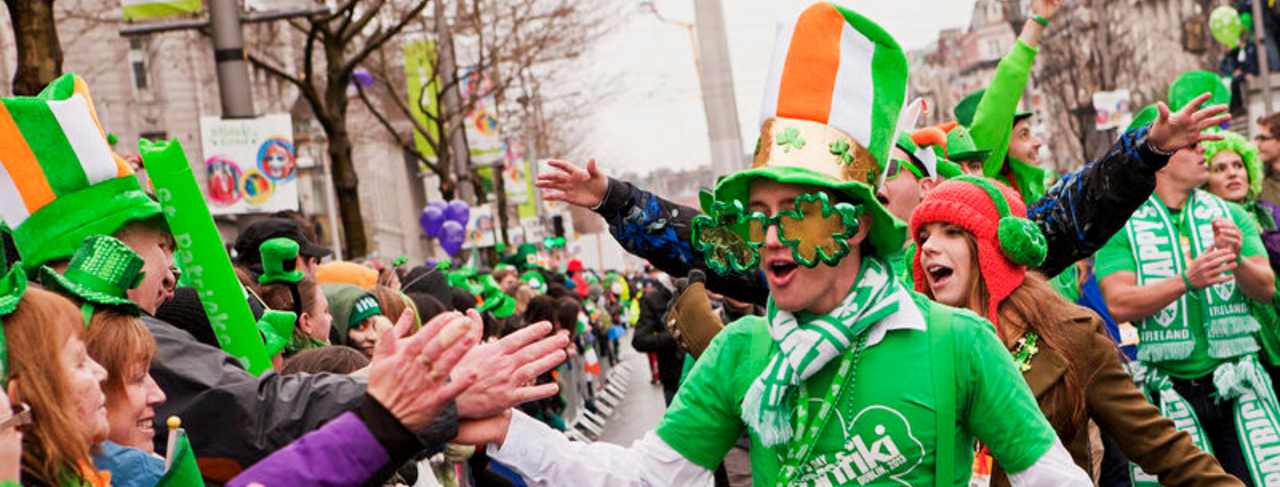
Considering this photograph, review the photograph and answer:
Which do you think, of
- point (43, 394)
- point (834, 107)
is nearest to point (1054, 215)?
point (834, 107)

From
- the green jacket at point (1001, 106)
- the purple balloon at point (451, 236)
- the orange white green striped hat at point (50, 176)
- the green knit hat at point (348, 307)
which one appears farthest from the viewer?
the purple balloon at point (451, 236)

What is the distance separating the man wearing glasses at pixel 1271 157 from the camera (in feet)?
31.6

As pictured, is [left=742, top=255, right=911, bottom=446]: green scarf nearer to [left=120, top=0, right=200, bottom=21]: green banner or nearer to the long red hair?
the long red hair

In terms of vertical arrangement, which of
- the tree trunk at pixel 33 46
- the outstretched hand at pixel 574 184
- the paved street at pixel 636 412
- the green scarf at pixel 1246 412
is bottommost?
the paved street at pixel 636 412

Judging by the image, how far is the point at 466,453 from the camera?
6652mm

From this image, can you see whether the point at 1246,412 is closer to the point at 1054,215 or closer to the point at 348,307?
the point at 1054,215

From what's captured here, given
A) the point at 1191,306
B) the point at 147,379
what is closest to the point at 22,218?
the point at 147,379

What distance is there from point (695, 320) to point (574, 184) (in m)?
2.03

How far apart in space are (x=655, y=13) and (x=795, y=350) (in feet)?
111

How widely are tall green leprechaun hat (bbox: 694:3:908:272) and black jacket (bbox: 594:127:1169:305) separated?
0.65 m

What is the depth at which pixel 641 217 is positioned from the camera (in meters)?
4.57

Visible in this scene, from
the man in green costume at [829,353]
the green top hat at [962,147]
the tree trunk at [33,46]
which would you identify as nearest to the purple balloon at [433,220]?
the tree trunk at [33,46]

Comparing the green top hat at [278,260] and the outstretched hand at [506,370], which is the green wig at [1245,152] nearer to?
the green top hat at [278,260]

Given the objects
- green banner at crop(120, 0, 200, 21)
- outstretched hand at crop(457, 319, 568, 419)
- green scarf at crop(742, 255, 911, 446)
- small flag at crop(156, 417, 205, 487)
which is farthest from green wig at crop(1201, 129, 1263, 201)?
→ green banner at crop(120, 0, 200, 21)
